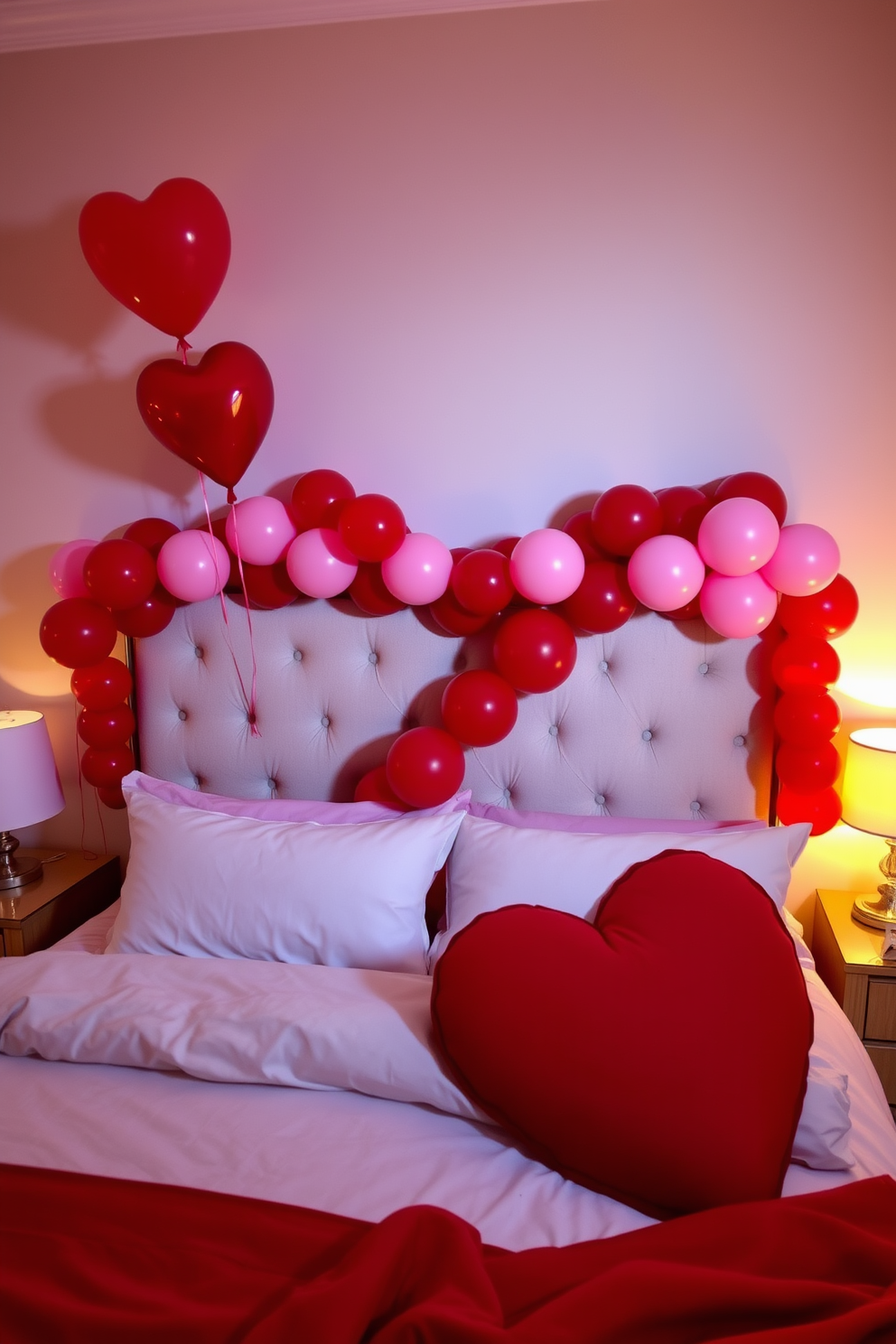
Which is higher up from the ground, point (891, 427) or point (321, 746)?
point (891, 427)

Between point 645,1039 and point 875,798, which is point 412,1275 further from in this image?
point 875,798

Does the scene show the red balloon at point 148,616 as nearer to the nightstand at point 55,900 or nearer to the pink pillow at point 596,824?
the nightstand at point 55,900

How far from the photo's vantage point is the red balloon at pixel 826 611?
181 cm

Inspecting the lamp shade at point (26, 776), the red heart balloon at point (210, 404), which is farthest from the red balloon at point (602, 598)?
the lamp shade at point (26, 776)

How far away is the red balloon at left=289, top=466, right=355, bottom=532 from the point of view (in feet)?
6.41

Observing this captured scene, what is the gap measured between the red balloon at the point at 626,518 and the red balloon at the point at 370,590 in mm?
484

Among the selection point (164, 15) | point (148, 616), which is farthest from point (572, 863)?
point (164, 15)

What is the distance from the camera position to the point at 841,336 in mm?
1878

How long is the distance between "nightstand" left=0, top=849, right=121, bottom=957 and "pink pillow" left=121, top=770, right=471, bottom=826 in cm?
37

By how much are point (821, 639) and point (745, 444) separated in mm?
469

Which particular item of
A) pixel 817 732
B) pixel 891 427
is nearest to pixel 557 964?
pixel 817 732

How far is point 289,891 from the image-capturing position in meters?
1.69

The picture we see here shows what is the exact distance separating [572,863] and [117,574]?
1.16m

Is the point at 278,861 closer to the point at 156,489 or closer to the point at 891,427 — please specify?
the point at 156,489
